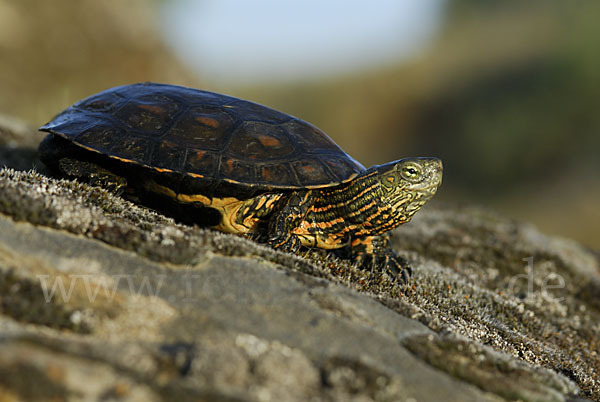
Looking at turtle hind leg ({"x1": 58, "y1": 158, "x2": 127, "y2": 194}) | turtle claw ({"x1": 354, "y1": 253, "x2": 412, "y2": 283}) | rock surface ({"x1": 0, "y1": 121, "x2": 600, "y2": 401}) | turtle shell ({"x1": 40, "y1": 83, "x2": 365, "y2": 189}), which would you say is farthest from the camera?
turtle claw ({"x1": 354, "y1": 253, "x2": 412, "y2": 283})

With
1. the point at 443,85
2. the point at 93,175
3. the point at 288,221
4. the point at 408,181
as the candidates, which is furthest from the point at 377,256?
the point at 443,85

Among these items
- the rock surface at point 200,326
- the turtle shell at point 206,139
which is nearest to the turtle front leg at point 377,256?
the rock surface at point 200,326

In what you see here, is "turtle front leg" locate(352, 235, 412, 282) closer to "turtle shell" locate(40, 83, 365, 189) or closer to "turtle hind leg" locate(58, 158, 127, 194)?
"turtle shell" locate(40, 83, 365, 189)

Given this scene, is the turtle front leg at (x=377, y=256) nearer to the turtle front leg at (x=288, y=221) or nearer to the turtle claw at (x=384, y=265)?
the turtle claw at (x=384, y=265)

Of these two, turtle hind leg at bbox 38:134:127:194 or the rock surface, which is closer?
the rock surface

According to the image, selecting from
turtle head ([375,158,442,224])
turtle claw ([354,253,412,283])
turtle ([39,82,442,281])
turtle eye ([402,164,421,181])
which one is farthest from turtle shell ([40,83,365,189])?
turtle claw ([354,253,412,283])

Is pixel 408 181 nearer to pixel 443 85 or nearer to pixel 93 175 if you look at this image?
pixel 93 175

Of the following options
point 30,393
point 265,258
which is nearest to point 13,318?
point 30,393

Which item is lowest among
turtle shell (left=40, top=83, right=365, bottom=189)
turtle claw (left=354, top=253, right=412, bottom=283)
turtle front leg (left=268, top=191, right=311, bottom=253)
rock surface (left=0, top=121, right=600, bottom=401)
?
rock surface (left=0, top=121, right=600, bottom=401)
